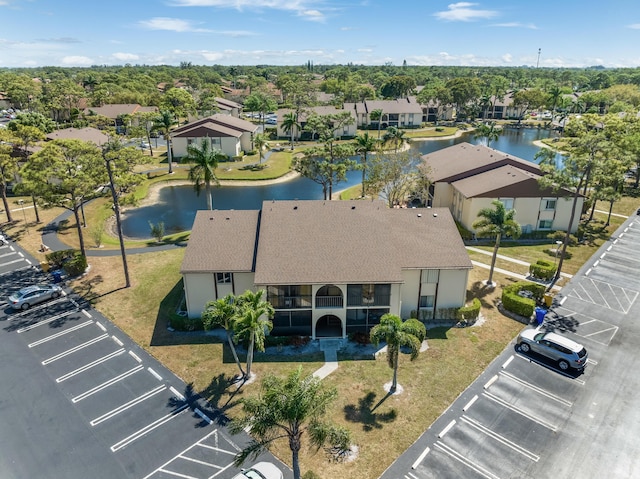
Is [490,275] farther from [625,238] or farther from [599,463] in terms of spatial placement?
[625,238]

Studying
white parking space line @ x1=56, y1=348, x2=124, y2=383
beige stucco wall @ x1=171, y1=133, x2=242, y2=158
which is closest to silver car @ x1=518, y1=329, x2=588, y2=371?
white parking space line @ x1=56, y1=348, x2=124, y2=383

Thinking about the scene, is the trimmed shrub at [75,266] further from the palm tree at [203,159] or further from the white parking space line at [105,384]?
the white parking space line at [105,384]

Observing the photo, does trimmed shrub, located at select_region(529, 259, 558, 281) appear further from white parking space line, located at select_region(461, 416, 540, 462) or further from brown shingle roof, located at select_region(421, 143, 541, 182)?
white parking space line, located at select_region(461, 416, 540, 462)

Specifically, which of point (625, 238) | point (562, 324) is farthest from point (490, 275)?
point (625, 238)

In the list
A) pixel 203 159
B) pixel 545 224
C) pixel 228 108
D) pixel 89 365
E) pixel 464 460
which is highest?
pixel 228 108

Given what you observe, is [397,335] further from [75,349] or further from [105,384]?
[75,349]

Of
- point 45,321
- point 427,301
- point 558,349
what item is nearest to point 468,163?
point 427,301
